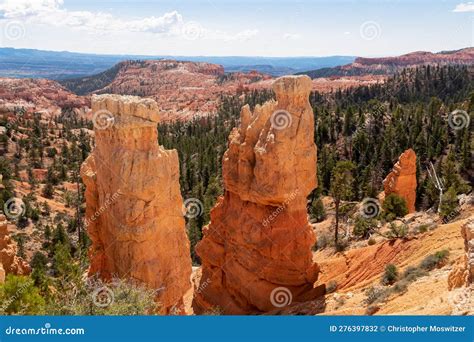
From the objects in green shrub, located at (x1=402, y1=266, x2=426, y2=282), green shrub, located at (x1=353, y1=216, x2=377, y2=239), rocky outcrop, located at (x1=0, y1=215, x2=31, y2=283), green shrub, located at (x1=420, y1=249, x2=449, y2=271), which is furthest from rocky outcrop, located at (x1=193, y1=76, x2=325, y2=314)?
rocky outcrop, located at (x1=0, y1=215, x2=31, y2=283)

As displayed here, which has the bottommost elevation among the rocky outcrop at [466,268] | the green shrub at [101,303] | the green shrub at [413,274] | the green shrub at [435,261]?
the green shrub at [413,274]

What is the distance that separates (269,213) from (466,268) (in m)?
13.3

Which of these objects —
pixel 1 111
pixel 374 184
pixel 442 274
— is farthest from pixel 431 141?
pixel 1 111

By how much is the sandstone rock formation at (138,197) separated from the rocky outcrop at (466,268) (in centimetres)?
1116

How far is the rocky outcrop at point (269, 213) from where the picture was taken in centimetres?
2531

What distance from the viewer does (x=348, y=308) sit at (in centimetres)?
2070

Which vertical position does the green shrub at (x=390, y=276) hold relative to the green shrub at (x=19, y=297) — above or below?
below

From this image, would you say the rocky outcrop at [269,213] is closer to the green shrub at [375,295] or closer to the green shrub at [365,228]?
the green shrub at [375,295]

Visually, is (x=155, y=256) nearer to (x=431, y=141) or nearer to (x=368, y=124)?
(x=431, y=141)

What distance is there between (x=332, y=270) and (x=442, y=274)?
9.29 meters

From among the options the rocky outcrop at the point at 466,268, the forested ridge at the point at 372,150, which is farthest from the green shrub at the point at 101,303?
the forested ridge at the point at 372,150

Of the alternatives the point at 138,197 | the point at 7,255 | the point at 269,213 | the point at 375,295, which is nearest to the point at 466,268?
the point at 375,295

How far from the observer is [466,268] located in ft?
48.9

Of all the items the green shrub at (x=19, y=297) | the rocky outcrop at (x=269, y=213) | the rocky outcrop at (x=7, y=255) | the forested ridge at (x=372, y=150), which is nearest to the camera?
the green shrub at (x=19, y=297)
